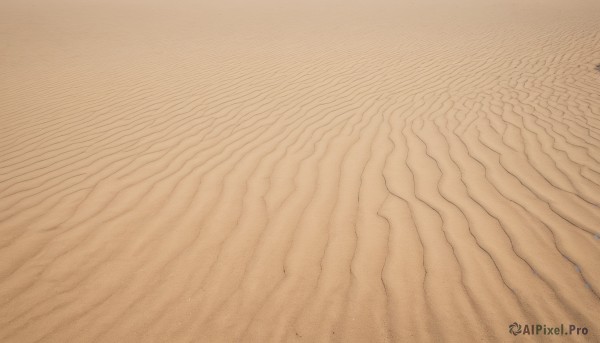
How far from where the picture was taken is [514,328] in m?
1.53

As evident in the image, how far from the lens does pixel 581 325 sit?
4.94 ft

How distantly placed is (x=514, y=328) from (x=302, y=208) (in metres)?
1.52

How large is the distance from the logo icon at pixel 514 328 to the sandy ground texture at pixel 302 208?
3cm

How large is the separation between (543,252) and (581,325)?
0.50m

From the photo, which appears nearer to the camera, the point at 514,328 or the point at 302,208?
the point at 514,328

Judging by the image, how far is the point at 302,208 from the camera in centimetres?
246

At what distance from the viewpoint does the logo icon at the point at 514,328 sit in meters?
1.52

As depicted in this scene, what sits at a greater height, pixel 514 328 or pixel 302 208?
pixel 302 208

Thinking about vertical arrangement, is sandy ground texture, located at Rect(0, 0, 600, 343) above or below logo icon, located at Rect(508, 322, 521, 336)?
above

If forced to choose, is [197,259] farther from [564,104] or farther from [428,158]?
[564,104]

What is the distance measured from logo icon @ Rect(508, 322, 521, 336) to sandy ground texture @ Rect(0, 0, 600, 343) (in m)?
0.03

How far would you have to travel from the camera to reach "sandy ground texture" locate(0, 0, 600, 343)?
166 centimetres

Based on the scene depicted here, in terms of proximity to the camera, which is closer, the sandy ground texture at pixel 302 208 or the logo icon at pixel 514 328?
the logo icon at pixel 514 328

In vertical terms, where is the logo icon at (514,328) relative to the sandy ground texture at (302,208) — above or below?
below
